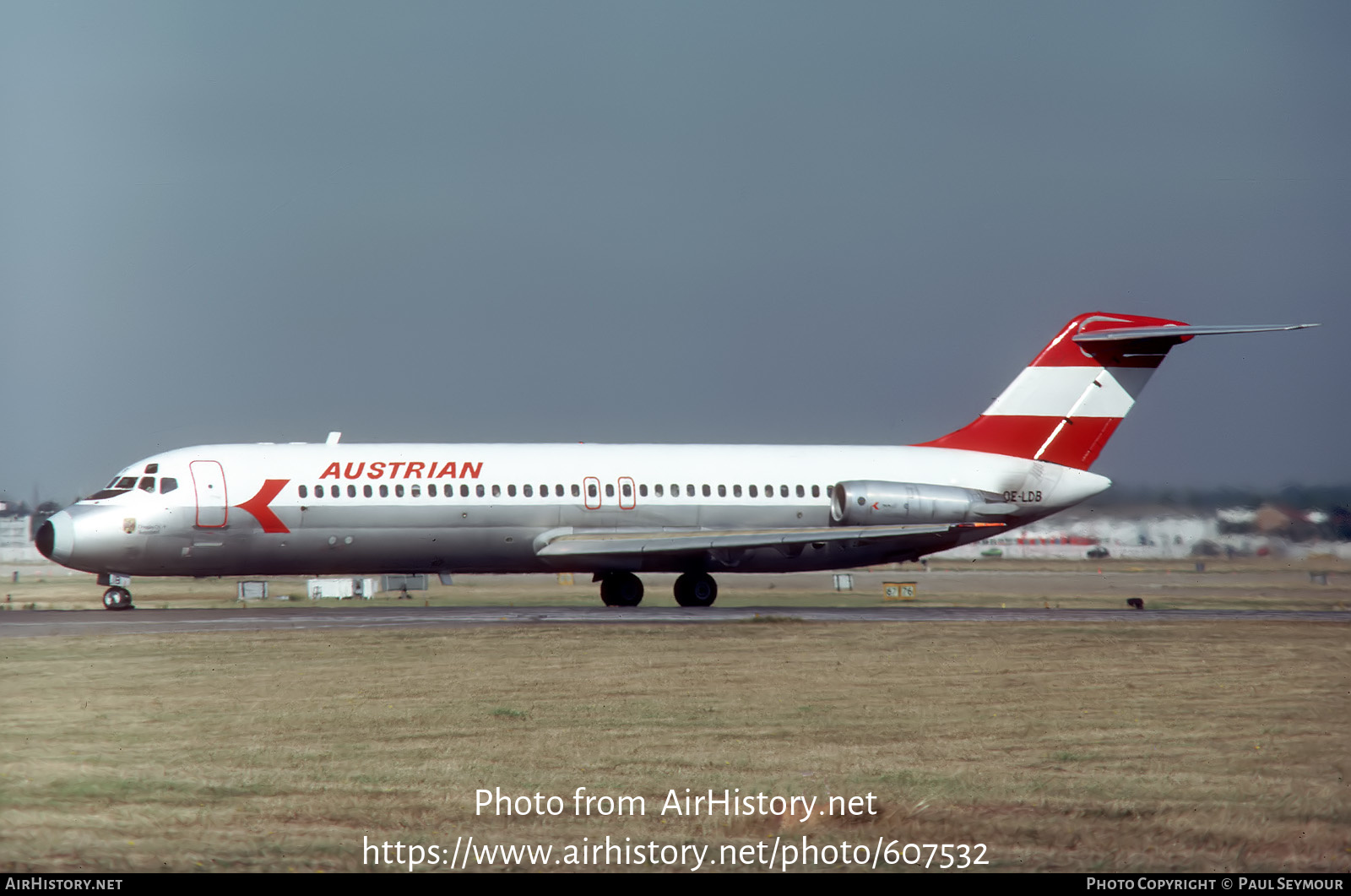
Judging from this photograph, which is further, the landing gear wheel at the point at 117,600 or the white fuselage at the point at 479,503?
the white fuselage at the point at 479,503

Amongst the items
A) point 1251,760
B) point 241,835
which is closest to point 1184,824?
point 1251,760

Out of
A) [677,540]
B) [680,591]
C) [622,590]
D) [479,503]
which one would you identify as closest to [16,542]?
[479,503]

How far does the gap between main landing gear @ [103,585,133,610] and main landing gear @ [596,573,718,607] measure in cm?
1163

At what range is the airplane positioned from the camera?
34.2 metres

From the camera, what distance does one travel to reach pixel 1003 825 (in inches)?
405

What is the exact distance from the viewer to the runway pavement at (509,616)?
89.9 ft


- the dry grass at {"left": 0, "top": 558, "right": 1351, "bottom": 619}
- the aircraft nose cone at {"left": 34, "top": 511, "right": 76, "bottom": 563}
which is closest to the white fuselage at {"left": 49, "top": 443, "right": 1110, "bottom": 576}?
the aircraft nose cone at {"left": 34, "top": 511, "right": 76, "bottom": 563}

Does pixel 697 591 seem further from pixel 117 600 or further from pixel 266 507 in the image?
pixel 117 600

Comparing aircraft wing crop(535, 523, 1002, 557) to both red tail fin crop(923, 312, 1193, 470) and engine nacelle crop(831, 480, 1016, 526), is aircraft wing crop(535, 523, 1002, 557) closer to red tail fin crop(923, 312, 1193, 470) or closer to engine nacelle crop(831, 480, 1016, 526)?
engine nacelle crop(831, 480, 1016, 526)

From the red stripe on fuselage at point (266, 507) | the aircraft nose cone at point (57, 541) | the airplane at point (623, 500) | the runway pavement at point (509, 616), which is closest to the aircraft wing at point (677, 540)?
the airplane at point (623, 500)

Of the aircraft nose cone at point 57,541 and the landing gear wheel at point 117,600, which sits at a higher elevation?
the aircraft nose cone at point 57,541

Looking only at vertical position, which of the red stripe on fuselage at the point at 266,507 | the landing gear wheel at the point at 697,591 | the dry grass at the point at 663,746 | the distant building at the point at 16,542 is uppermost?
the distant building at the point at 16,542

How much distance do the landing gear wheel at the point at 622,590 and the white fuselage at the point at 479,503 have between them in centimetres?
106

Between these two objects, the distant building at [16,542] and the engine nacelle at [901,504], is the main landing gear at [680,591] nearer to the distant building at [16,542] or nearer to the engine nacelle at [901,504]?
Answer: the engine nacelle at [901,504]
